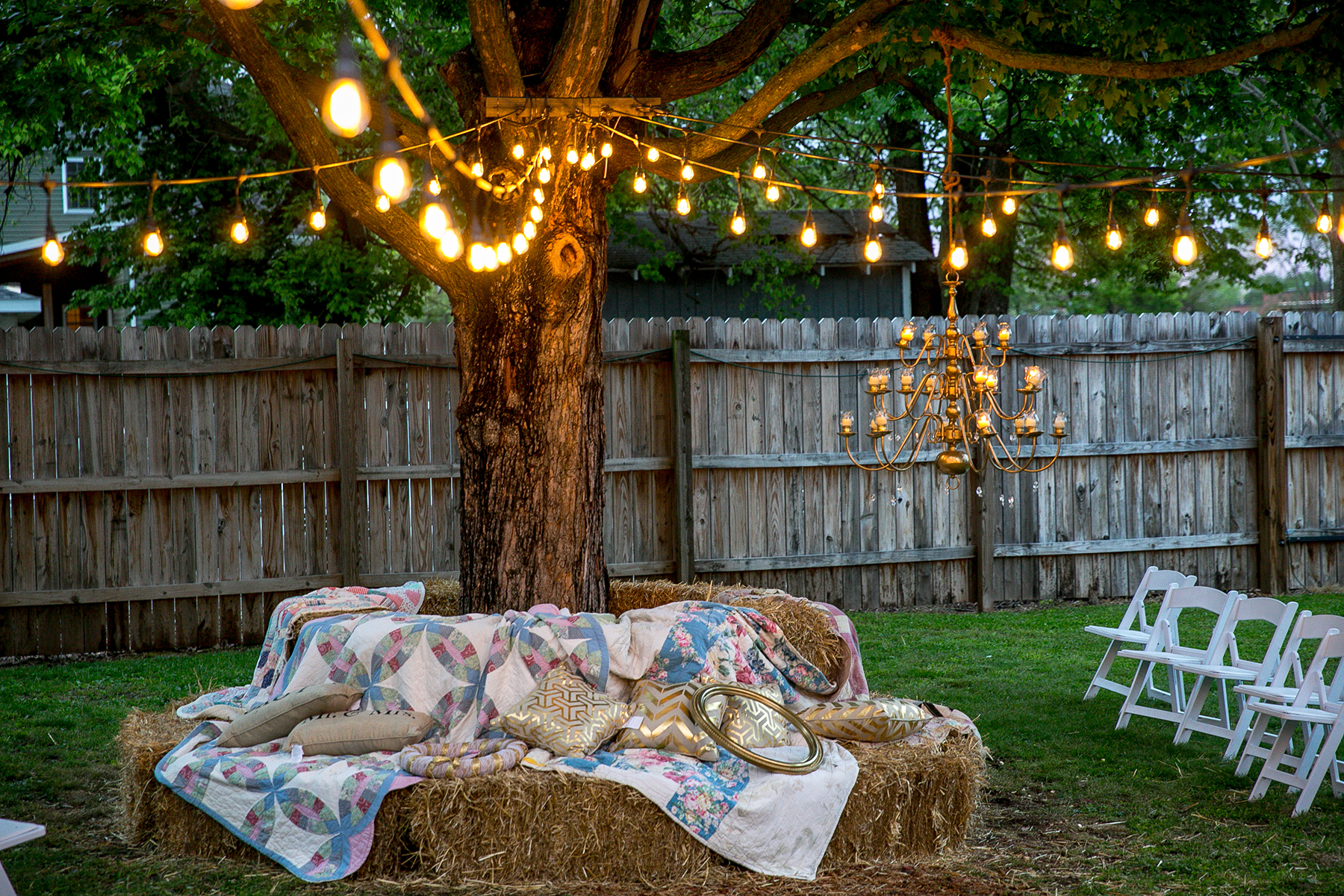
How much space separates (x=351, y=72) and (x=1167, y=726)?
214 inches

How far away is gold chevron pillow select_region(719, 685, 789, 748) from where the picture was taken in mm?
4242

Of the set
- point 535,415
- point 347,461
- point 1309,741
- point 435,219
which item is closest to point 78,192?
point 347,461

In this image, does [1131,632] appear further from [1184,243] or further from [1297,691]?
[1184,243]

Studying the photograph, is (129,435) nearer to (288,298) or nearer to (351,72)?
(288,298)

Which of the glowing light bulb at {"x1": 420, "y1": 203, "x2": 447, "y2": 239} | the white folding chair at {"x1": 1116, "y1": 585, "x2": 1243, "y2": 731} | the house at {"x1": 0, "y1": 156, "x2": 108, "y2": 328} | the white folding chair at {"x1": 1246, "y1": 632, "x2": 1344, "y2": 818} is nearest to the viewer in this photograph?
the glowing light bulb at {"x1": 420, "y1": 203, "x2": 447, "y2": 239}

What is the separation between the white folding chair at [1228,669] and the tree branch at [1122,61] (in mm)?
2495

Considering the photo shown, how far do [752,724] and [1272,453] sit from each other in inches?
279

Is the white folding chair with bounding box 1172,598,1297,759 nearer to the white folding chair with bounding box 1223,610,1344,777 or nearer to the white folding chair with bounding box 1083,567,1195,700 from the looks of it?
the white folding chair with bounding box 1223,610,1344,777

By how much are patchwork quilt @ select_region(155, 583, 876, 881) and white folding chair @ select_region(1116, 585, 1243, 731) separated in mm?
1694

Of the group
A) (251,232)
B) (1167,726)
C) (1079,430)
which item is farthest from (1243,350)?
(251,232)

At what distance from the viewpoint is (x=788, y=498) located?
885cm

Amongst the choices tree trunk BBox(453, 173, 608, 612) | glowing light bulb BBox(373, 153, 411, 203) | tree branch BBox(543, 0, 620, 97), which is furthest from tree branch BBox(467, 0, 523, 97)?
glowing light bulb BBox(373, 153, 411, 203)

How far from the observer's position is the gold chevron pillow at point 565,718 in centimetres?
425

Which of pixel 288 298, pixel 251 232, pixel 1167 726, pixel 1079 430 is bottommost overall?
pixel 1167 726
